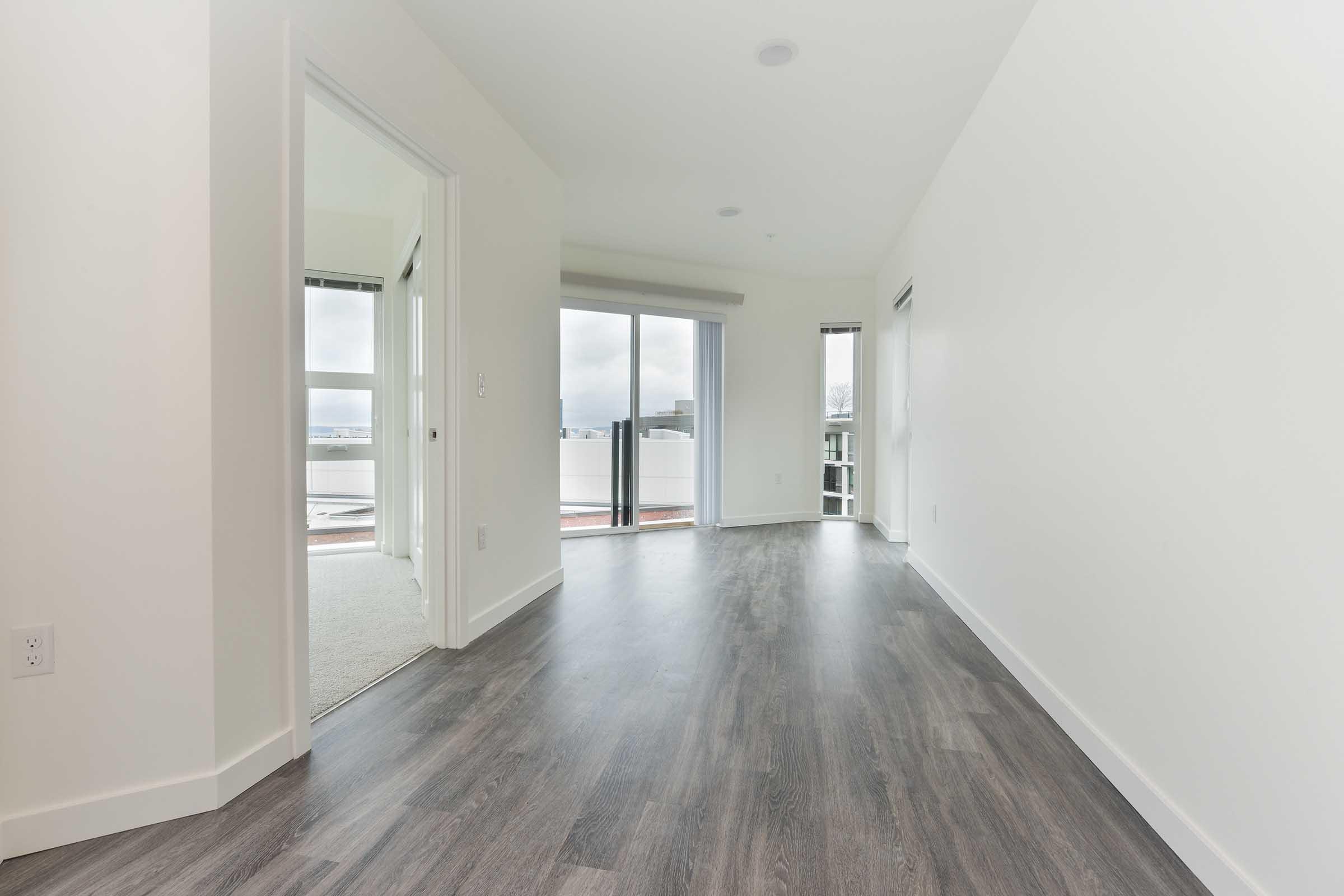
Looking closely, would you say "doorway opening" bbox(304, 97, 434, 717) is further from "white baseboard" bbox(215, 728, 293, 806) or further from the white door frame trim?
"white baseboard" bbox(215, 728, 293, 806)

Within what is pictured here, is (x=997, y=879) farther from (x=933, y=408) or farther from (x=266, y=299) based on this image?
(x=933, y=408)

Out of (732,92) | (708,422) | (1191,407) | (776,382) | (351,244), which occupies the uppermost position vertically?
(732,92)

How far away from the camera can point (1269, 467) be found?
45.6 inches

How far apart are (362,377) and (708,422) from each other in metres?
3.05

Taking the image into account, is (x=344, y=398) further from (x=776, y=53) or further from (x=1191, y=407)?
(x=1191, y=407)

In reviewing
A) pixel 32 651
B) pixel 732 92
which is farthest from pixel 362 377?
pixel 32 651

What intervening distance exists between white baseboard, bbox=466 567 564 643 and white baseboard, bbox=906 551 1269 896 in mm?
2261

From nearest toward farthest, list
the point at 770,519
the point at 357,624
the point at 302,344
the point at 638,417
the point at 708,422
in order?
1. the point at 302,344
2. the point at 357,624
3. the point at 638,417
4. the point at 708,422
5. the point at 770,519

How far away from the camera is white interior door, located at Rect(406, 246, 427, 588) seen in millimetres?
3025

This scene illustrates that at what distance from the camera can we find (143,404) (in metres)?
1.44

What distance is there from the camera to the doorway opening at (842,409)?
6.38 metres

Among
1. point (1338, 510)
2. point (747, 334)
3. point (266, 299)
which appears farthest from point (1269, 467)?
point (747, 334)

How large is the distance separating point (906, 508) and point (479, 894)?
4.69 metres

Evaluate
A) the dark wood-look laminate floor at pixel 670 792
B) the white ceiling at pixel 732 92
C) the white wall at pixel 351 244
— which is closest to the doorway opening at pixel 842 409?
the white ceiling at pixel 732 92
